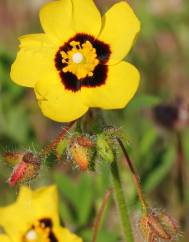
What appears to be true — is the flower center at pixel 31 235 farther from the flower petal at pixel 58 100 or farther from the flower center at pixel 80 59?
the flower center at pixel 80 59

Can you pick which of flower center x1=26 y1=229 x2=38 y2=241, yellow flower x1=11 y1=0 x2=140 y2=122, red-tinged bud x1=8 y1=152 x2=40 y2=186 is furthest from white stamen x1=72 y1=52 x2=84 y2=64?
flower center x1=26 y1=229 x2=38 y2=241

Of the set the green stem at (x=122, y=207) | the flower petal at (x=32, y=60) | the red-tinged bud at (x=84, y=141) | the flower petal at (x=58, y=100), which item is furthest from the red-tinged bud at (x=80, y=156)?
the flower petal at (x=32, y=60)

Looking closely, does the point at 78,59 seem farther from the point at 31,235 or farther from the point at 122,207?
the point at 31,235

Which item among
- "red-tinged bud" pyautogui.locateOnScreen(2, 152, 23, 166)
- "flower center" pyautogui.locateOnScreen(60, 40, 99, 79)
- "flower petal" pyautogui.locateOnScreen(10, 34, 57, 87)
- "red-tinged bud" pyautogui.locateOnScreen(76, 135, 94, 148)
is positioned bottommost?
"red-tinged bud" pyautogui.locateOnScreen(2, 152, 23, 166)

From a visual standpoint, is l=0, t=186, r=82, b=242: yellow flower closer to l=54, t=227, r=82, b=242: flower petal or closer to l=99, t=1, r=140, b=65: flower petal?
l=54, t=227, r=82, b=242: flower petal

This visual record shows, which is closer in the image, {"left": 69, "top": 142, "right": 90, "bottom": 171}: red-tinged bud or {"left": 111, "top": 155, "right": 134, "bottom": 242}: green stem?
{"left": 69, "top": 142, "right": 90, "bottom": 171}: red-tinged bud

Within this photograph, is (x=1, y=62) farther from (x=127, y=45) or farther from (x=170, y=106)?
(x=127, y=45)

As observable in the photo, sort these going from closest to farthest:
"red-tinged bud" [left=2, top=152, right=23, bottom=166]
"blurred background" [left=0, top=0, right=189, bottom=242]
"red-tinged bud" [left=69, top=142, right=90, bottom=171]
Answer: "red-tinged bud" [left=69, top=142, right=90, bottom=171] < "red-tinged bud" [left=2, top=152, right=23, bottom=166] < "blurred background" [left=0, top=0, right=189, bottom=242]
